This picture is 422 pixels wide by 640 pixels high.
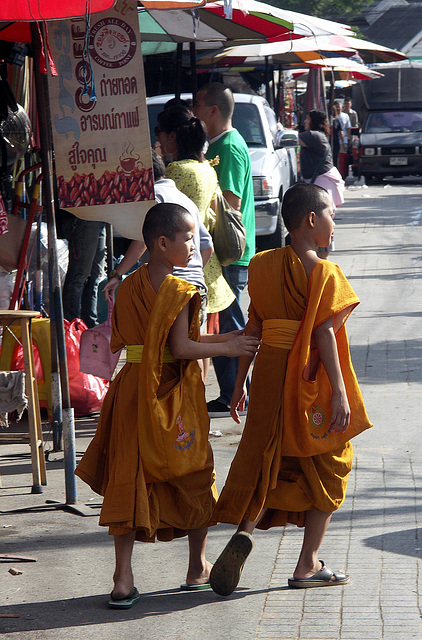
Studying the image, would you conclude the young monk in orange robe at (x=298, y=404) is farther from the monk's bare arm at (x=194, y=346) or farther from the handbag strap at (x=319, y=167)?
the handbag strap at (x=319, y=167)

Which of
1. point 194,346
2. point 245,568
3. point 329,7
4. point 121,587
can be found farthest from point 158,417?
point 329,7

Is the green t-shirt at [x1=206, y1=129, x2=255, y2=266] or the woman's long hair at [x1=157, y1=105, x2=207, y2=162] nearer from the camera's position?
the woman's long hair at [x1=157, y1=105, x2=207, y2=162]

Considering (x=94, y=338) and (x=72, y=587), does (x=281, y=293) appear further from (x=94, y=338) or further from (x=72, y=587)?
(x=94, y=338)

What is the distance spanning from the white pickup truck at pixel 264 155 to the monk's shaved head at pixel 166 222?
771 cm

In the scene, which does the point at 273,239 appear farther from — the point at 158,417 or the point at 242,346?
the point at 158,417

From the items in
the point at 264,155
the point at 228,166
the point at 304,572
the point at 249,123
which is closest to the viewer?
the point at 304,572

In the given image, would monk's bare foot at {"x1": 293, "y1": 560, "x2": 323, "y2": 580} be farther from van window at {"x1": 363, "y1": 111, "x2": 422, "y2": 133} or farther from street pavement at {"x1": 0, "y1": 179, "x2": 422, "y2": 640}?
van window at {"x1": 363, "y1": 111, "x2": 422, "y2": 133}

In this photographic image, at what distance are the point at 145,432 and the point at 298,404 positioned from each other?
60 cm

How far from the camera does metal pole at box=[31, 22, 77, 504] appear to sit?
4.90 meters

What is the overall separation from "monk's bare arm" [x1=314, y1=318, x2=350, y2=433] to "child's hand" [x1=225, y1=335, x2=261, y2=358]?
253 millimetres

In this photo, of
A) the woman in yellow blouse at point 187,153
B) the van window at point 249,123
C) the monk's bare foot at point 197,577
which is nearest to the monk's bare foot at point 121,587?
the monk's bare foot at point 197,577

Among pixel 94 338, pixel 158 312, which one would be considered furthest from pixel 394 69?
pixel 158 312

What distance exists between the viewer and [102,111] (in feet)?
16.2

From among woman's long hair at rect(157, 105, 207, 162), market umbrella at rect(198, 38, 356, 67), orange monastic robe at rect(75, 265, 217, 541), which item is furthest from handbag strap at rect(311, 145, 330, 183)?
orange monastic robe at rect(75, 265, 217, 541)
